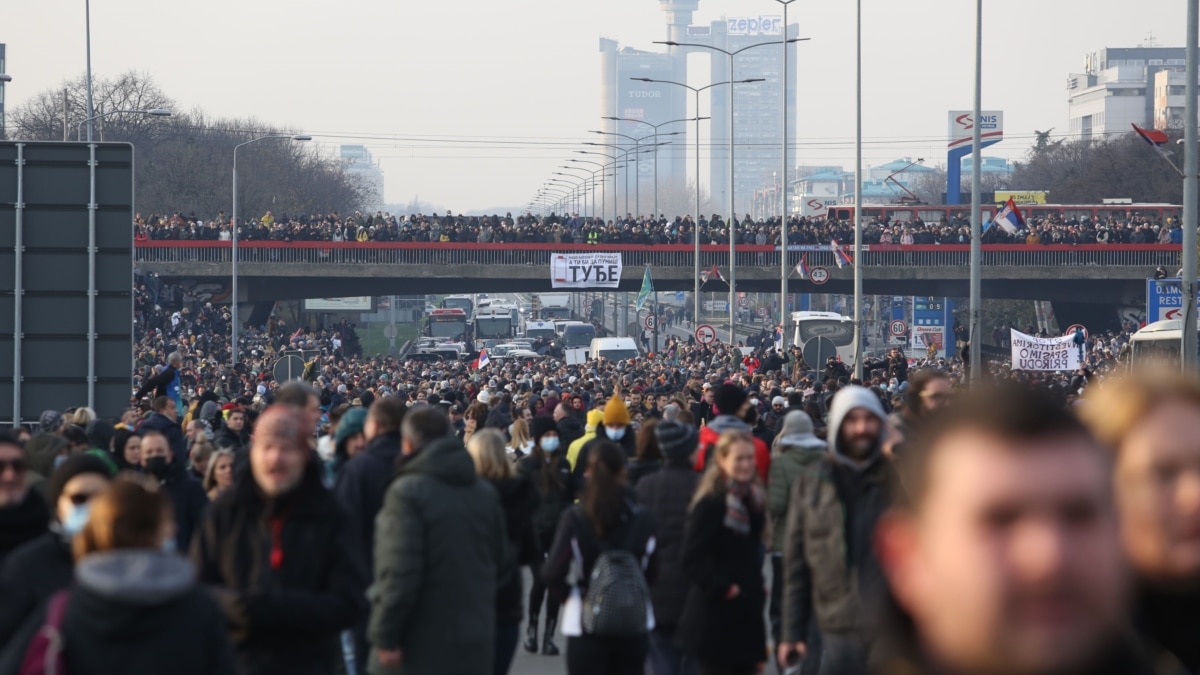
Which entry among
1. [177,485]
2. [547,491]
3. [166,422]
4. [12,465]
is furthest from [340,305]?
[12,465]

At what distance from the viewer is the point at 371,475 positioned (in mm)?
8164

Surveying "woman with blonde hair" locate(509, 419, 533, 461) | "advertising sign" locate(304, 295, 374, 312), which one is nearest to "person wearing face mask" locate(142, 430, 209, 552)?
"woman with blonde hair" locate(509, 419, 533, 461)

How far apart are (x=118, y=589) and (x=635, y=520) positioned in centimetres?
403

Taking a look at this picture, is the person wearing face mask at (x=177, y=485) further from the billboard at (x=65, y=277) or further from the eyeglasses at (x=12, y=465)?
the billboard at (x=65, y=277)

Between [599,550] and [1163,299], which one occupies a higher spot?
[1163,299]

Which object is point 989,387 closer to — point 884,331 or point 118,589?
point 118,589

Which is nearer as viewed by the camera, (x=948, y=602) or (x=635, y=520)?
(x=948, y=602)

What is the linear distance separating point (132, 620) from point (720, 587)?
416 centimetres

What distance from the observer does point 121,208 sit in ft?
56.7

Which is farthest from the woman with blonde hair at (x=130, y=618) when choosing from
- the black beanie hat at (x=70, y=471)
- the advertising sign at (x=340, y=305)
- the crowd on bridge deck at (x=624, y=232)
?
the advertising sign at (x=340, y=305)

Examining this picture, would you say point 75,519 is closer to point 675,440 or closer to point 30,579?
A: point 30,579

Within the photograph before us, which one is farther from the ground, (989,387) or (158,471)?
(989,387)

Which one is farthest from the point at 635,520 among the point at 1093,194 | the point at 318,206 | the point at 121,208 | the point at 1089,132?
the point at 1089,132

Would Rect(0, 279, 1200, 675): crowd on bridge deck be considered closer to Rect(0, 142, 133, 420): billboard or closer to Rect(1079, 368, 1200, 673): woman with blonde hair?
Rect(1079, 368, 1200, 673): woman with blonde hair
